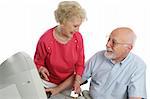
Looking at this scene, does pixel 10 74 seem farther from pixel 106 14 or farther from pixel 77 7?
pixel 106 14

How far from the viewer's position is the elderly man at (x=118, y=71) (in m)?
1.99

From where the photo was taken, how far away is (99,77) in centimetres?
211

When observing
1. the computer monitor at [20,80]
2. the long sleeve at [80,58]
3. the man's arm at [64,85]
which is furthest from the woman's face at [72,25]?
the computer monitor at [20,80]

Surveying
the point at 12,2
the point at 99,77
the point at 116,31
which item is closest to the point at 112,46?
the point at 116,31

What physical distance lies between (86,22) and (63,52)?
0.98m

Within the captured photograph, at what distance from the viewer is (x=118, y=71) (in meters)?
2.05

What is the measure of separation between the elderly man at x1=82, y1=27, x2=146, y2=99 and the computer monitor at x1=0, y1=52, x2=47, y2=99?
688mm

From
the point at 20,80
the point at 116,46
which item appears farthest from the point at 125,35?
the point at 20,80

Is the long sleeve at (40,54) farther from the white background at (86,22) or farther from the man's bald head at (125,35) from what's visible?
the white background at (86,22)

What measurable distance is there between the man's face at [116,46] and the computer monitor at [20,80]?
68cm

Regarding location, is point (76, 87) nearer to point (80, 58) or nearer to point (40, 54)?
point (80, 58)

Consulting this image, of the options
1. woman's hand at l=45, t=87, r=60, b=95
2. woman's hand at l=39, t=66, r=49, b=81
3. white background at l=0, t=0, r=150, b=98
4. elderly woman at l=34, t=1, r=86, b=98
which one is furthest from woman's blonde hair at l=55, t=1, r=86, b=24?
white background at l=0, t=0, r=150, b=98

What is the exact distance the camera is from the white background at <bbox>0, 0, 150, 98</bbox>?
9.86 feet

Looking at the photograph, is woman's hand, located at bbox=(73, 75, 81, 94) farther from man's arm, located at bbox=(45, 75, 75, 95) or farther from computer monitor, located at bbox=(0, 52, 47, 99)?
computer monitor, located at bbox=(0, 52, 47, 99)
